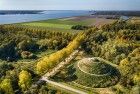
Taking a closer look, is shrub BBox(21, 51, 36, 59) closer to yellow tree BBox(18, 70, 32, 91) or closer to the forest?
the forest

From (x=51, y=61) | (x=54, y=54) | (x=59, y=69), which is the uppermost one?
(x=54, y=54)

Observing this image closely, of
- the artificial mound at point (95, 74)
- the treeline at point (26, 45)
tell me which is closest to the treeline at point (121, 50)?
the artificial mound at point (95, 74)

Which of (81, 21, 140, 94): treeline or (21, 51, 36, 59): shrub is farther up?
(81, 21, 140, 94): treeline

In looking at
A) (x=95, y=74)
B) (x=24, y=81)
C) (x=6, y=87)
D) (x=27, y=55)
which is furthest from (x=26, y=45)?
(x=6, y=87)

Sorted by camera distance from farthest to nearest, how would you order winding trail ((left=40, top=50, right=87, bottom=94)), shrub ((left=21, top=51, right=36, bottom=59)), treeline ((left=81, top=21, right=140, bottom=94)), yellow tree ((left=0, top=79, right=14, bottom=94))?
1. shrub ((left=21, top=51, right=36, bottom=59))
2. treeline ((left=81, top=21, right=140, bottom=94))
3. winding trail ((left=40, top=50, right=87, bottom=94))
4. yellow tree ((left=0, top=79, right=14, bottom=94))

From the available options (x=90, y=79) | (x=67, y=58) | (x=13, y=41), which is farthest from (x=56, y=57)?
(x=13, y=41)

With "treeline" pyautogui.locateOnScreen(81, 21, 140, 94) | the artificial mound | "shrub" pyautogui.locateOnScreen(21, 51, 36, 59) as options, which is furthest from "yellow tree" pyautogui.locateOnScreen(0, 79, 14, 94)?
"shrub" pyautogui.locateOnScreen(21, 51, 36, 59)

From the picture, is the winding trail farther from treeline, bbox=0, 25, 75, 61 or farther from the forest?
treeline, bbox=0, 25, 75, 61

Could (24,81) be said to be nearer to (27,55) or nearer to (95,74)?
(95,74)

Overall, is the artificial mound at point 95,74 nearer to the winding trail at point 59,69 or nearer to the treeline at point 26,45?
the winding trail at point 59,69

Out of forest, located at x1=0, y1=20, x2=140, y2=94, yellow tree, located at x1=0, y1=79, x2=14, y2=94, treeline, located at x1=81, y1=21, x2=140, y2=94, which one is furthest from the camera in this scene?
treeline, located at x1=81, y1=21, x2=140, y2=94

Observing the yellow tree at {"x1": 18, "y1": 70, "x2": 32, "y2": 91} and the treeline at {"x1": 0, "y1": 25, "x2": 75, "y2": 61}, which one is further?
the treeline at {"x1": 0, "y1": 25, "x2": 75, "y2": 61}
